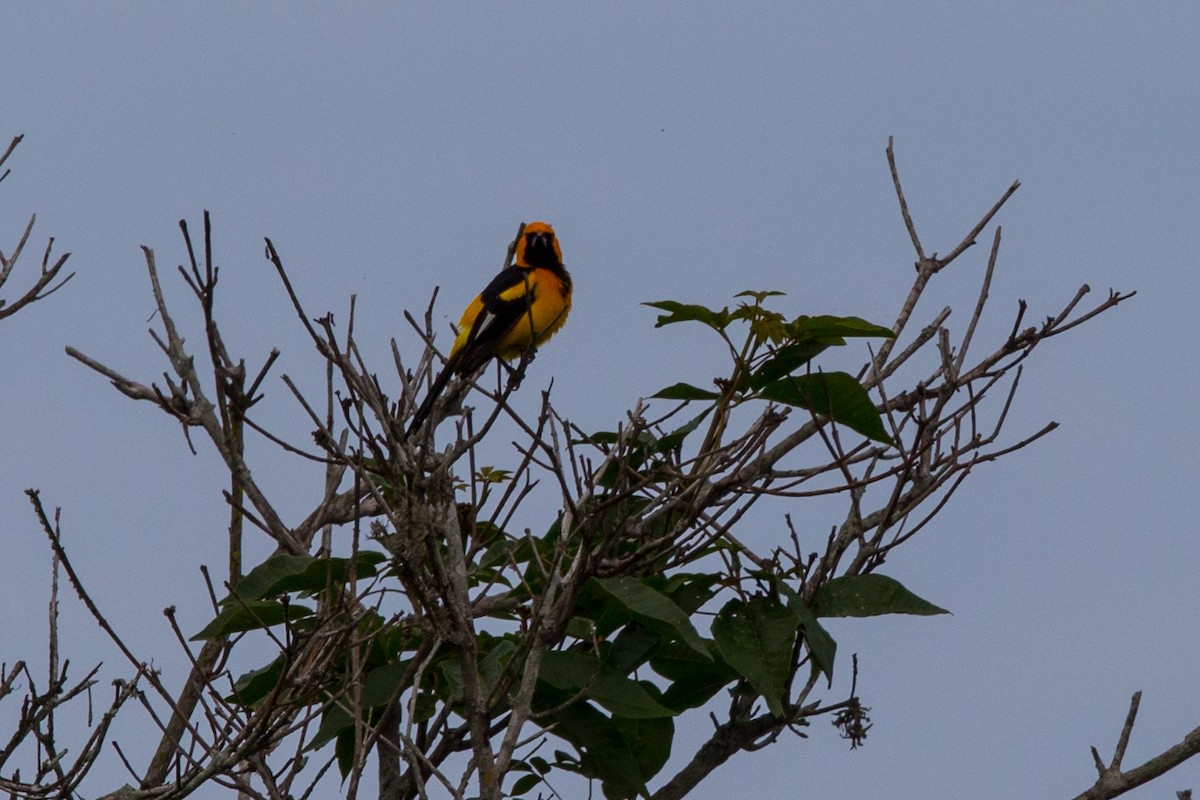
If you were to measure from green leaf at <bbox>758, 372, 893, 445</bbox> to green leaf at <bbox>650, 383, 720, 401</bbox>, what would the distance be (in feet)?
0.55

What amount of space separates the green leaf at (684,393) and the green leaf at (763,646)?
0.66 m

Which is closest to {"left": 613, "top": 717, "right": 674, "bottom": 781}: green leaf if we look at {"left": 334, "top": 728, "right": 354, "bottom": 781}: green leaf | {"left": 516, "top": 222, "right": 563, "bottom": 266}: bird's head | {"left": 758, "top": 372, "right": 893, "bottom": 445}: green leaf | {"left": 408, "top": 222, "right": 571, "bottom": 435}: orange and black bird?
{"left": 334, "top": 728, "right": 354, "bottom": 781}: green leaf

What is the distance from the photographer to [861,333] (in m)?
3.95

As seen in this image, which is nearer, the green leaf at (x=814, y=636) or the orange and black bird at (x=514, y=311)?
the green leaf at (x=814, y=636)

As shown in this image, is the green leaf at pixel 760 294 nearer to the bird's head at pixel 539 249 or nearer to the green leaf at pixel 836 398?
the green leaf at pixel 836 398

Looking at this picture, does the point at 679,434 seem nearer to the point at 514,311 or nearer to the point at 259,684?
the point at 259,684

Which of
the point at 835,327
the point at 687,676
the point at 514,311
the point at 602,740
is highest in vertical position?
the point at 514,311

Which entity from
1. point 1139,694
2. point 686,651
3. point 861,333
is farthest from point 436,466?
point 1139,694

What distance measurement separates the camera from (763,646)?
12.4 feet

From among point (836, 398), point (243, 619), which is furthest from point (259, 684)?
point (836, 398)

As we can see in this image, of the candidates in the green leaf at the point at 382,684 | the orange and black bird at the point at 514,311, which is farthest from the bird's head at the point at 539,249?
the green leaf at the point at 382,684

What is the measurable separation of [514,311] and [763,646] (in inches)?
180

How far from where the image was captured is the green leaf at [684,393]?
4.09 m

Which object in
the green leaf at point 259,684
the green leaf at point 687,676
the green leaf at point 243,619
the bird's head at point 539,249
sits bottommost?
the green leaf at point 687,676
